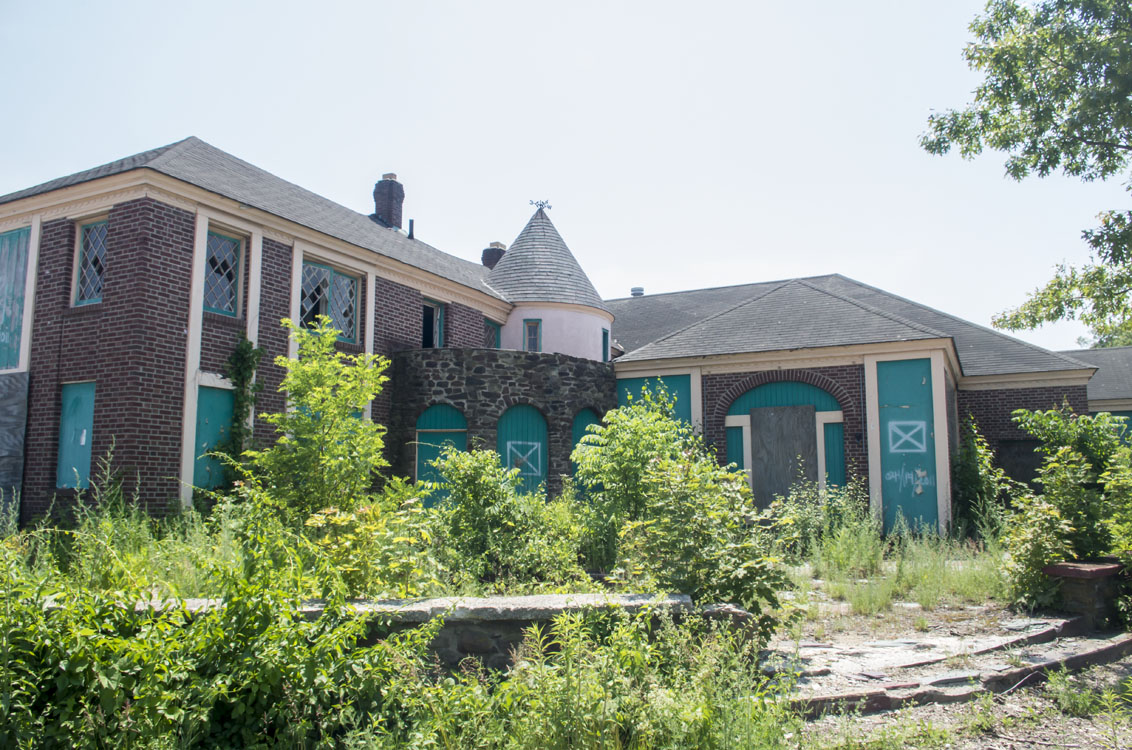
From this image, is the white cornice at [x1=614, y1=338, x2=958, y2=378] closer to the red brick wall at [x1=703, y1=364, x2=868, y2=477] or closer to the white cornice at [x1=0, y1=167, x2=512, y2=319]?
the red brick wall at [x1=703, y1=364, x2=868, y2=477]

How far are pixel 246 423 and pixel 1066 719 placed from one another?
36.3 ft

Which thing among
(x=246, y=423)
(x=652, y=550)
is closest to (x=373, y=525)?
(x=652, y=550)

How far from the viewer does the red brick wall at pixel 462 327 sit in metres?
17.3

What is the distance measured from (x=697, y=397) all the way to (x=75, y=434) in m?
11.1

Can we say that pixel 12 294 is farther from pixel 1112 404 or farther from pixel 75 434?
pixel 1112 404

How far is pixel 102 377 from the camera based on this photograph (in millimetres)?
11211

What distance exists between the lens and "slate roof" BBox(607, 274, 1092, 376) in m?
15.4

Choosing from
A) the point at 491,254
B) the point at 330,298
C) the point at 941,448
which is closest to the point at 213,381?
the point at 330,298

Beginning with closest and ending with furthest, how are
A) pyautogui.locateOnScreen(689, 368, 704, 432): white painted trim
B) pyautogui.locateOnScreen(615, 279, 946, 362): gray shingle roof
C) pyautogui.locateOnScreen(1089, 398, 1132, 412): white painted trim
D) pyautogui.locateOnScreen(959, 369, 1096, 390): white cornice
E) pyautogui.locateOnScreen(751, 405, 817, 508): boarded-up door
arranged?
pyautogui.locateOnScreen(615, 279, 946, 362): gray shingle roof, pyautogui.locateOnScreen(751, 405, 817, 508): boarded-up door, pyautogui.locateOnScreen(689, 368, 704, 432): white painted trim, pyautogui.locateOnScreen(959, 369, 1096, 390): white cornice, pyautogui.locateOnScreen(1089, 398, 1132, 412): white painted trim

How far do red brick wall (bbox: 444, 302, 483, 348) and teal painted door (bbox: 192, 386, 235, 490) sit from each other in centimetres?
578

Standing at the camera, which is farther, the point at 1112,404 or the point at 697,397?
the point at 1112,404

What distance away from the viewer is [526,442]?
1598 cm

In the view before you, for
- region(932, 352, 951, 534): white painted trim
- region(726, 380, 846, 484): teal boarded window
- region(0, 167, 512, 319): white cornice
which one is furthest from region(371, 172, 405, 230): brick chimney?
region(932, 352, 951, 534): white painted trim

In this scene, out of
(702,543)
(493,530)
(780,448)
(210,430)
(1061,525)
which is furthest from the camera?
(780,448)
